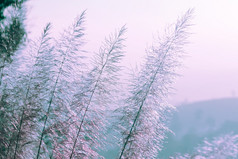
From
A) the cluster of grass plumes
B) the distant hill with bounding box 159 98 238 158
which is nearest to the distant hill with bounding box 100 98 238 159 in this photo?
the distant hill with bounding box 159 98 238 158

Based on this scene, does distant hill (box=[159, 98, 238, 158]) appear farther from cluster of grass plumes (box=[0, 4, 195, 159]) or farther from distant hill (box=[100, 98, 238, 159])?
cluster of grass plumes (box=[0, 4, 195, 159])

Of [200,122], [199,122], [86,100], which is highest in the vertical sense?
[86,100]

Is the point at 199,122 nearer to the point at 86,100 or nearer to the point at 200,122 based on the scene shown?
the point at 200,122

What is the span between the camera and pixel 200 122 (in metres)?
94.3

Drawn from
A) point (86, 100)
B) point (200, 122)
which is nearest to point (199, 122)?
point (200, 122)

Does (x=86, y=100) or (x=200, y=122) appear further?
(x=200, y=122)

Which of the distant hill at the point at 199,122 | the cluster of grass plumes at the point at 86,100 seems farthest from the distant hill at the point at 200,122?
the cluster of grass plumes at the point at 86,100

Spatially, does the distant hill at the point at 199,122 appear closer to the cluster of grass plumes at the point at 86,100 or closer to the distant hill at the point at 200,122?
the distant hill at the point at 200,122

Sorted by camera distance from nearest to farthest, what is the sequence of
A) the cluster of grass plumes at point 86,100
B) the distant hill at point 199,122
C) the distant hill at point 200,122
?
the cluster of grass plumes at point 86,100
the distant hill at point 199,122
the distant hill at point 200,122

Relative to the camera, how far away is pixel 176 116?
93.9 m

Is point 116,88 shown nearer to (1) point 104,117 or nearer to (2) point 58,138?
(1) point 104,117

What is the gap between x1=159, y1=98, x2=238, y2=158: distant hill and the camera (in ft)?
257

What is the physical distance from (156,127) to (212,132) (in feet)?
278

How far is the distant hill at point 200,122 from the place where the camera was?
3089 inches
